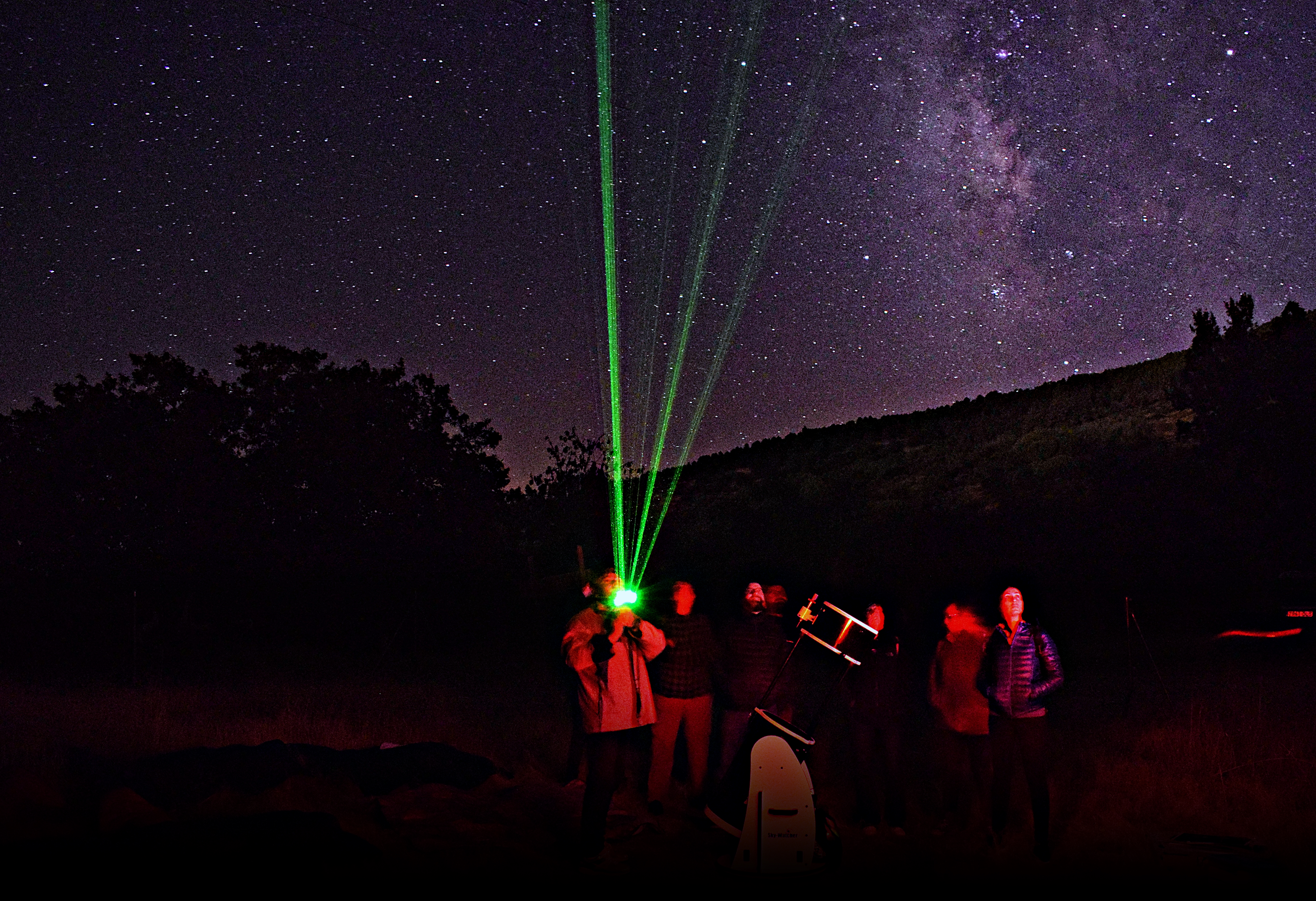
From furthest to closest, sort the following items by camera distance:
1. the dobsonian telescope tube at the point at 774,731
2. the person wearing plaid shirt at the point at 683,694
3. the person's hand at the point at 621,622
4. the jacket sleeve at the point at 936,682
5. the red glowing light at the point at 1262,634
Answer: the red glowing light at the point at 1262,634 → the person wearing plaid shirt at the point at 683,694 → the jacket sleeve at the point at 936,682 → the person's hand at the point at 621,622 → the dobsonian telescope tube at the point at 774,731

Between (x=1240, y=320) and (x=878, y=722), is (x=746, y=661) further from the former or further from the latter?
(x=1240, y=320)

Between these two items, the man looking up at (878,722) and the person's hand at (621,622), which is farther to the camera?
the man looking up at (878,722)

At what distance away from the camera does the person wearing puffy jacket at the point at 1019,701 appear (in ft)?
19.8

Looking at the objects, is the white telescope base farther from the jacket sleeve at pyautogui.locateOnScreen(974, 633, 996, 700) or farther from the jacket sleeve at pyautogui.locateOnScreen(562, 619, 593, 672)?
the jacket sleeve at pyautogui.locateOnScreen(974, 633, 996, 700)

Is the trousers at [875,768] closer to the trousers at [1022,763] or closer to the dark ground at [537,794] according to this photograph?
the dark ground at [537,794]

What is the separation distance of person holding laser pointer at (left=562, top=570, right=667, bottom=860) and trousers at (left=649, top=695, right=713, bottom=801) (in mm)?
868

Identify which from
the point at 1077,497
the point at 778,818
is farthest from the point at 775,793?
the point at 1077,497

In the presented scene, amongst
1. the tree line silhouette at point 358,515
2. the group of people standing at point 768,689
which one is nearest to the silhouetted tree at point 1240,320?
the tree line silhouette at point 358,515

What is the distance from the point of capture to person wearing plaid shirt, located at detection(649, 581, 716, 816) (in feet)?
23.8

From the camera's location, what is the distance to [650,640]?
6375 mm

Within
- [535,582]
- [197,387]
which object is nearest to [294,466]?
[197,387]

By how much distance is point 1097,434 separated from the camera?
40781mm

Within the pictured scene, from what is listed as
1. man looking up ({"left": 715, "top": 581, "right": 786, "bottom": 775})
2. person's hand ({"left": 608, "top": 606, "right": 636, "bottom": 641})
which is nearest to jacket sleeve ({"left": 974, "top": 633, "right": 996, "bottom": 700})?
man looking up ({"left": 715, "top": 581, "right": 786, "bottom": 775})

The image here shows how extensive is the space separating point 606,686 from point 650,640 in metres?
0.47
